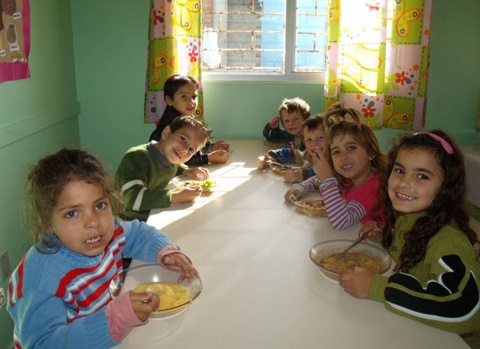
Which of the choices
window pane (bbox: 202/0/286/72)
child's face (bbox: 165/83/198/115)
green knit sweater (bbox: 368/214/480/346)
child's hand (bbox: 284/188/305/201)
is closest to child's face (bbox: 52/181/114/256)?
green knit sweater (bbox: 368/214/480/346)

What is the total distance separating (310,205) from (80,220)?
39.2 inches

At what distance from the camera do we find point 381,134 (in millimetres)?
3301

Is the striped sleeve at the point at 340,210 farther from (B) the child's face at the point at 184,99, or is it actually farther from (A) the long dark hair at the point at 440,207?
(B) the child's face at the point at 184,99

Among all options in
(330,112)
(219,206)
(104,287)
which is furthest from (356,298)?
(330,112)

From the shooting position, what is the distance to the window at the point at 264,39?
10.8 ft

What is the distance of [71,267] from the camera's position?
104 centimetres

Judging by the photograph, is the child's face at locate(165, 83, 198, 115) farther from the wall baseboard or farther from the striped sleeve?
the striped sleeve

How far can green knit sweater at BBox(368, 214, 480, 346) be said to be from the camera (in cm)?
97

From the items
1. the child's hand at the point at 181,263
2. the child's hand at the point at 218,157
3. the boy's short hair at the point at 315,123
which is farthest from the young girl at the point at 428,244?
the child's hand at the point at 218,157

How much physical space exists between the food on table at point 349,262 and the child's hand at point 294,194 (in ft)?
1.81

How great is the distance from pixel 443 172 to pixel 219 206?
0.87 meters

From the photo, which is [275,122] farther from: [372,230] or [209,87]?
[372,230]

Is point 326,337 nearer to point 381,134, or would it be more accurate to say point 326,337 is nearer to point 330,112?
point 330,112

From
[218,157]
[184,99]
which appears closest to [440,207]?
[218,157]
